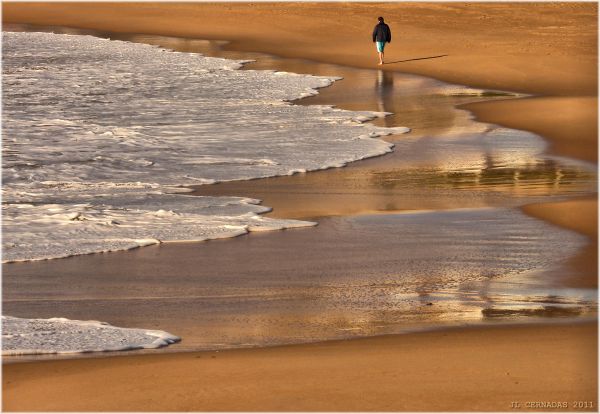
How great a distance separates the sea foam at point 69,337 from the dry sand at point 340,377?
0.26m

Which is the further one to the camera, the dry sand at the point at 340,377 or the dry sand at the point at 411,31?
the dry sand at the point at 411,31

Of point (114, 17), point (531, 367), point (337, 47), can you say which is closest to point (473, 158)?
point (531, 367)

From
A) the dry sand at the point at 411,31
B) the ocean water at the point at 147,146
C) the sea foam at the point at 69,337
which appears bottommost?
the ocean water at the point at 147,146

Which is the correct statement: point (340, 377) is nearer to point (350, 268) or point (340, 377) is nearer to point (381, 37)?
point (350, 268)

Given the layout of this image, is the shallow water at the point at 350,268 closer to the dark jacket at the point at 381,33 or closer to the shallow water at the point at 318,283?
the shallow water at the point at 318,283

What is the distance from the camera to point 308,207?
13.4 meters

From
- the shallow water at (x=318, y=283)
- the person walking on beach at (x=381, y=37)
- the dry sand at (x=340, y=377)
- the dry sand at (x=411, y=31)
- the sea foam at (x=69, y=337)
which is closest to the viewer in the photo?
the dry sand at (x=340, y=377)

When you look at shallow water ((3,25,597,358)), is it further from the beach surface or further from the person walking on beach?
the person walking on beach

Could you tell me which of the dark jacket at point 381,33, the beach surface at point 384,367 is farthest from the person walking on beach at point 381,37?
the beach surface at point 384,367

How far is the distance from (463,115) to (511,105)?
1550mm

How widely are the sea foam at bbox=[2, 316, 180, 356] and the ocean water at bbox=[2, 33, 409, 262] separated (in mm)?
2254

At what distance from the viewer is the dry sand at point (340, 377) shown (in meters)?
7.16

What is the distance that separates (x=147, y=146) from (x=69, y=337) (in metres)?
9.96

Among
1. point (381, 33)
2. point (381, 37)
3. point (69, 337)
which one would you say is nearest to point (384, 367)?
point (69, 337)
